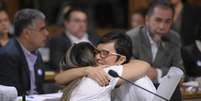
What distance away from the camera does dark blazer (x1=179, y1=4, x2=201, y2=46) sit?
5.43 meters

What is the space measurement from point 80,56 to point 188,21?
2.81 metres

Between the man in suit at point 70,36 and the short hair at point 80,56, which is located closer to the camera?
the short hair at point 80,56

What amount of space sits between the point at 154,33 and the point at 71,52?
133 centimetres

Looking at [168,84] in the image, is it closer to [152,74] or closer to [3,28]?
[152,74]

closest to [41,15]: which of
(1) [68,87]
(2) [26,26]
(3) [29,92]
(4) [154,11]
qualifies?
(2) [26,26]

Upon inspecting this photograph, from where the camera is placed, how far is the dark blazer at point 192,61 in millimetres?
4133

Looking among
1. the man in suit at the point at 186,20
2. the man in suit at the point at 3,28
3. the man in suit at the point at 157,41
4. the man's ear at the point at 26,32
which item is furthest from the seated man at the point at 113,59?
the man in suit at the point at 186,20

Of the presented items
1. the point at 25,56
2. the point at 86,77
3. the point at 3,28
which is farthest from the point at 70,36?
the point at 86,77

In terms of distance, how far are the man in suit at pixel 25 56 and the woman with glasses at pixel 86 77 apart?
580mm

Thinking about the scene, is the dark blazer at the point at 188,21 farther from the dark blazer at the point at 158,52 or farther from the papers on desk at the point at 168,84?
the papers on desk at the point at 168,84

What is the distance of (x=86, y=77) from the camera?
8.90 ft

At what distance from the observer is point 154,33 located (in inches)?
159

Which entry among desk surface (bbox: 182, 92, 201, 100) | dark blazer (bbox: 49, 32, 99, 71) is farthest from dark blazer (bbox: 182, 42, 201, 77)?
dark blazer (bbox: 49, 32, 99, 71)

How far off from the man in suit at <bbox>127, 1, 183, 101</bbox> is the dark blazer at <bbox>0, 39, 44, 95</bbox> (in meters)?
0.88
